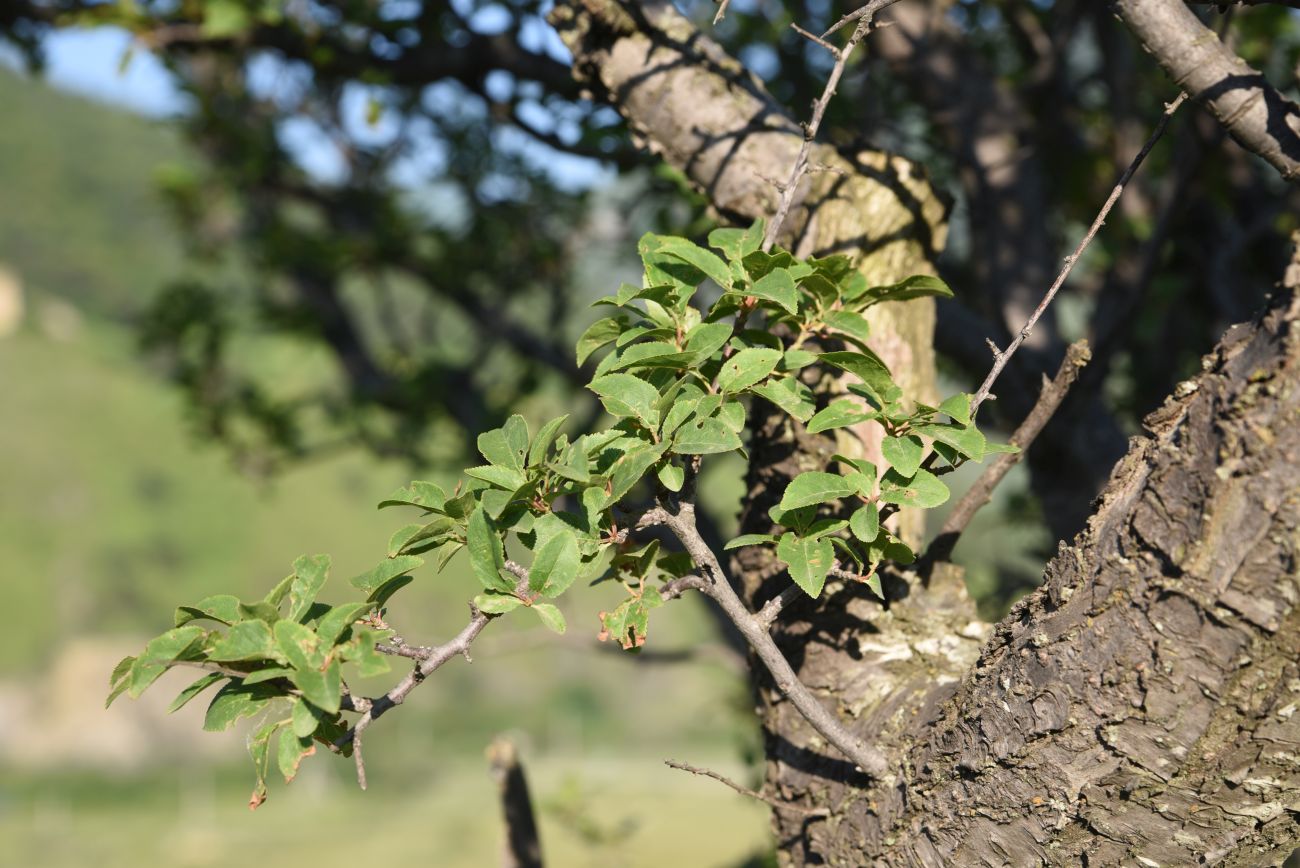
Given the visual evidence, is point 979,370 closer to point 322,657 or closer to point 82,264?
point 322,657

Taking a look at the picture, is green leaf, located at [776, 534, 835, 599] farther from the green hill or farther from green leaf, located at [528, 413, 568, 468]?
the green hill

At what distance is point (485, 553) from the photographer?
1.34 meters

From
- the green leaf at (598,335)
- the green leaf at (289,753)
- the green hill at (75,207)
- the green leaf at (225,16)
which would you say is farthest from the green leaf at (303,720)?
the green hill at (75,207)

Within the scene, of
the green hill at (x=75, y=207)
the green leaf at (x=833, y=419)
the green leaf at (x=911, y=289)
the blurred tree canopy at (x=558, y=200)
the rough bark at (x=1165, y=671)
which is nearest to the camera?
the rough bark at (x=1165, y=671)

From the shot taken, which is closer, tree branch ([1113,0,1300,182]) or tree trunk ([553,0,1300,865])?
tree trunk ([553,0,1300,865])

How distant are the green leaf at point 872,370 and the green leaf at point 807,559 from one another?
227 millimetres

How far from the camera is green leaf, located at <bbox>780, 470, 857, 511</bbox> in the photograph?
53.7 inches

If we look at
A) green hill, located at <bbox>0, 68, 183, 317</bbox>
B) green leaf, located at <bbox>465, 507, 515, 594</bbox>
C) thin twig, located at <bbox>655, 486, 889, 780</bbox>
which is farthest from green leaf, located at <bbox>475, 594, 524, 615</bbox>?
green hill, located at <bbox>0, 68, 183, 317</bbox>

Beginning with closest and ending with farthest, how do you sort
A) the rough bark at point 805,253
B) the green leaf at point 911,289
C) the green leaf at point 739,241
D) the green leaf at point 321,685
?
the green leaf at point 321,685 < the green leaf at point 739,241 < the green leaf at point 911,289 < the rough bark at point 805,253

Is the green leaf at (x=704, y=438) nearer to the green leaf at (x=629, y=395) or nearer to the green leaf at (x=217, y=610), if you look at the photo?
the green leaf at (x=629, y=395)

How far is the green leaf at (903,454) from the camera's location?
1379 millimetres

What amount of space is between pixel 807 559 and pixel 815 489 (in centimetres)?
10

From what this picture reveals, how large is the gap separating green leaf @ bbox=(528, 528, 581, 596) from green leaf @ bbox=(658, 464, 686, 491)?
0.15 meters

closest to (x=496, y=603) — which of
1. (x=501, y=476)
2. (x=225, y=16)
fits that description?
(x=501, y=476)
